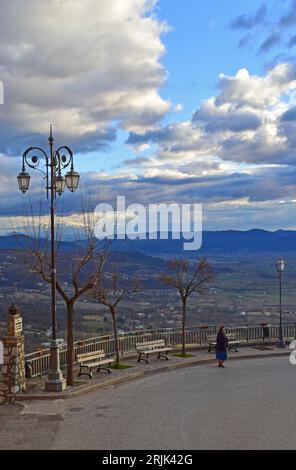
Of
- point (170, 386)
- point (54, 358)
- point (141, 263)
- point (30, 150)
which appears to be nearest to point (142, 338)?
point (170, 386)

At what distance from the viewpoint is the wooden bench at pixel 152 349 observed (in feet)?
79.0

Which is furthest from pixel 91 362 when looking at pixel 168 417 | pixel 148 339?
pixel 168 417

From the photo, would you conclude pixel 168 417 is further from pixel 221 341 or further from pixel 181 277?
pixel 181 277

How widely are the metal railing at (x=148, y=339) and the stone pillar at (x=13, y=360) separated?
2231 mm

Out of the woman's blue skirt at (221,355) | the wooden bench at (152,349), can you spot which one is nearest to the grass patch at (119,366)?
the wooden bench at (152,349)

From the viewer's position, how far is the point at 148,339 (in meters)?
27.4

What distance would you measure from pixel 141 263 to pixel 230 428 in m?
73.5

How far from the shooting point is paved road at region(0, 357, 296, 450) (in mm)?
12039

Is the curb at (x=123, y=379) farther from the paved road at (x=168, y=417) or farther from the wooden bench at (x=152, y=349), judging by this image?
the wooden bench at (x=152, y=349)

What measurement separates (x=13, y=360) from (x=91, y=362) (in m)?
5.36

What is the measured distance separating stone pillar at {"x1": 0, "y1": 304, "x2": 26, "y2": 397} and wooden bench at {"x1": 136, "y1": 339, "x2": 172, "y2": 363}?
303 inches

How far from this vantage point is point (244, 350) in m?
27.8

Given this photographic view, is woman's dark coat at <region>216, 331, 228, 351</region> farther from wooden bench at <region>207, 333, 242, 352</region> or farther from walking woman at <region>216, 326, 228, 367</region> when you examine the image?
wooden bench at <region>207, 333, 242, 352</region>
